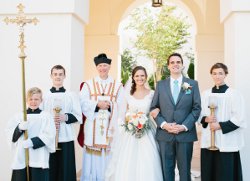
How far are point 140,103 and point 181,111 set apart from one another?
769mm

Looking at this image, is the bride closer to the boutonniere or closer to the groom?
the groom

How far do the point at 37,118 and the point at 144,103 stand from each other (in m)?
1.72

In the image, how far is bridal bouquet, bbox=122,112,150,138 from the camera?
19.2 feet

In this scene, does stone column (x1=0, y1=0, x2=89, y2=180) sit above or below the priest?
above

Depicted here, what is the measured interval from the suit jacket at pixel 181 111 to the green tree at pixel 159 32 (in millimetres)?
20914

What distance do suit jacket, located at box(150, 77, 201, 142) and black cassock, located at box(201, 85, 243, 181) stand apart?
373mm

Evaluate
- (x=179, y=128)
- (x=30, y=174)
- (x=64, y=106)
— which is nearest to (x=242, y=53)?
(x=179, y=128)

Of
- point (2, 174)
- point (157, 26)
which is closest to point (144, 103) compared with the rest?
point (2, 174)

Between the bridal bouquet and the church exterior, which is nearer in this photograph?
the bridal bouquet

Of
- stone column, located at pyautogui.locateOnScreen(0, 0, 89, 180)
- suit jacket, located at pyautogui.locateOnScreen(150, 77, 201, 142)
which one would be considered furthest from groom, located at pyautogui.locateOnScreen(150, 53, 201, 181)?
stone column, located at pyautogui.locateOnScreen(0, 0, 89, 180)

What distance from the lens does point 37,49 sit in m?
7.05

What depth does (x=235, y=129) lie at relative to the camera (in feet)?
18.7

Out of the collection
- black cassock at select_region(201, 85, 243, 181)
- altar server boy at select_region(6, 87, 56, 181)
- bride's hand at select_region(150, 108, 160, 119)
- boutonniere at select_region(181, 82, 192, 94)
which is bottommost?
black cassock at select_region(201, 85, 243, 181)

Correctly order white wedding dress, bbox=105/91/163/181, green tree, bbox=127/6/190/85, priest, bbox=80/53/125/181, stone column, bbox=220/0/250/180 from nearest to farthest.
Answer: white wedding dress, bbox=105/91/163/181 < stone column, bbox=220/0/250/180 < priest, bbox=80/53/125/181 < green tree, bbox=127/6/190/85
